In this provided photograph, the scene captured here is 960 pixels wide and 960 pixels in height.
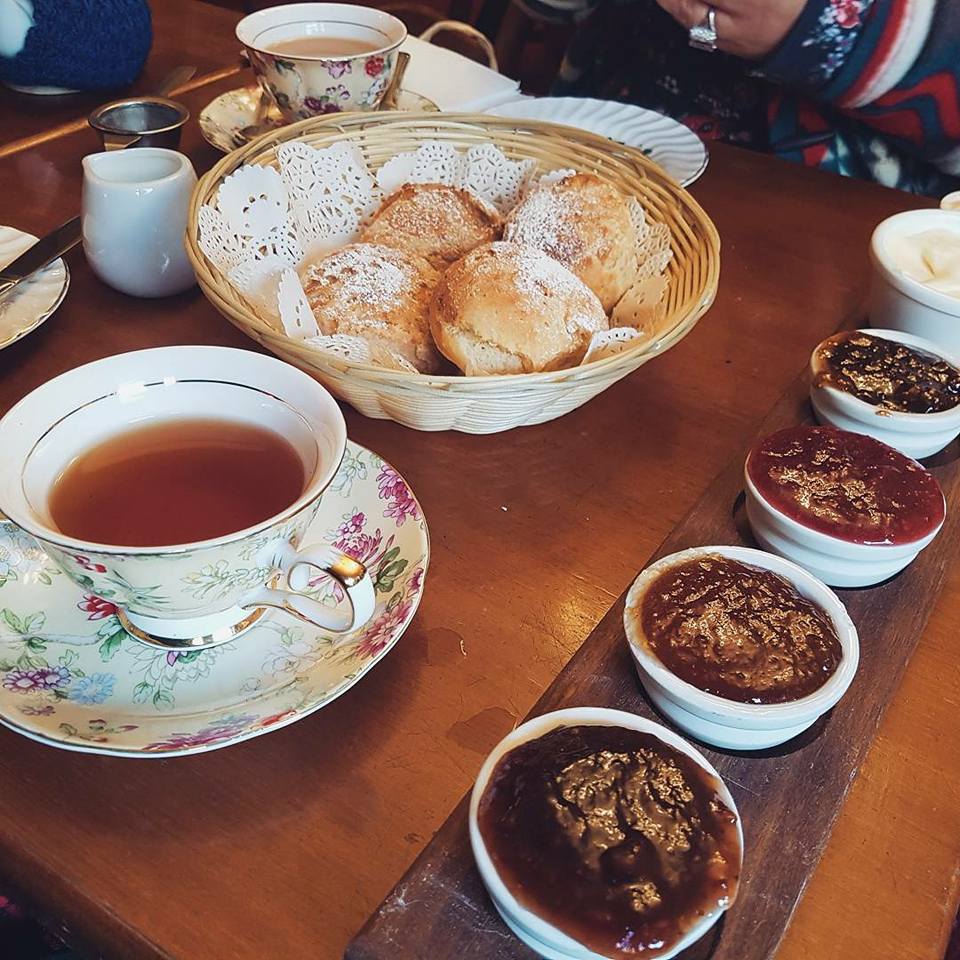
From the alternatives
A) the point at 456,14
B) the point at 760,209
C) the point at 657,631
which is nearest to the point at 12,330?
the point at 657,631

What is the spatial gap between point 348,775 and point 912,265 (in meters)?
0.82

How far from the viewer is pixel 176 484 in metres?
0.65

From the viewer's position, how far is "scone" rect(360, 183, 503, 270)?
3.39 feet

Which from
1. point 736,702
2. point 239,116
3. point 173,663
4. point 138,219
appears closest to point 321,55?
point 239,116

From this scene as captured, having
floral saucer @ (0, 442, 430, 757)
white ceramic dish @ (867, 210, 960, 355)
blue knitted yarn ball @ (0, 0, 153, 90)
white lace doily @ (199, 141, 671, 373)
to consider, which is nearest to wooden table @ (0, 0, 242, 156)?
blue knitted yarn ball @ (0, 0, 153, 90)

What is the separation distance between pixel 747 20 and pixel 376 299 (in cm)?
88

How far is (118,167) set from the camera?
3.39ft

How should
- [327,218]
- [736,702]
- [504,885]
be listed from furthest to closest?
[327,218] → [736,702] → [504,885]

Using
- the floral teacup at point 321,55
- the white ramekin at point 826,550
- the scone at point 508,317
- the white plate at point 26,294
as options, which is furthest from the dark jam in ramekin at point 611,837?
the floral teacup at point 321,55

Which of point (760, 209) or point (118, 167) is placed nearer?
point (118, 167)

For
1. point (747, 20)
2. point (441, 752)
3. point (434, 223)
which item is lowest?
point (441, 752)

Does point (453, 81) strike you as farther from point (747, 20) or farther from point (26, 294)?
point (26, 294)

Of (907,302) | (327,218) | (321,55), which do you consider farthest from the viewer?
(321,55)

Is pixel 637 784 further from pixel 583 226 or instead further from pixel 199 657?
pixel 583 226
